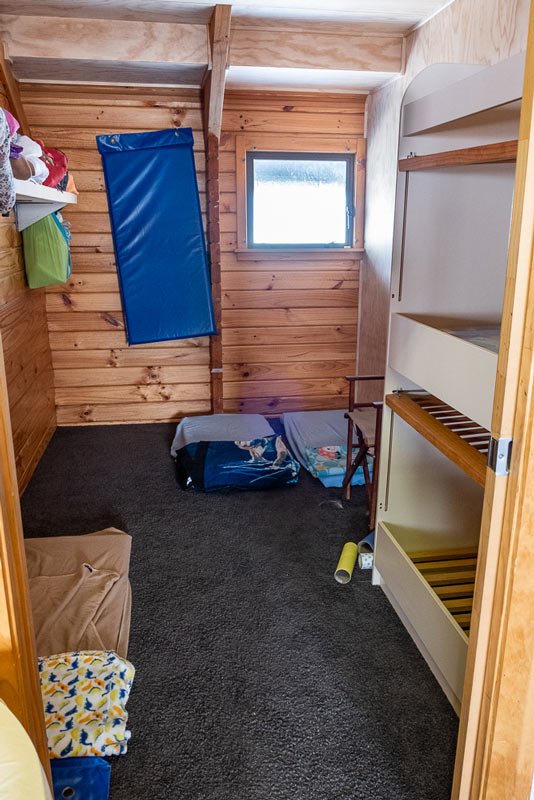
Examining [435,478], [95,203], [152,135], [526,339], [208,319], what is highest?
[152,135]

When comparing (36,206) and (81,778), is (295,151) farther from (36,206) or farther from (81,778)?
(81,778)

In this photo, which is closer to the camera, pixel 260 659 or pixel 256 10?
pixel 260 659

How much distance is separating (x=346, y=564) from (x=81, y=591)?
3.24ft

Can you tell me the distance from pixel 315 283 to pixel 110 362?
4.78ft

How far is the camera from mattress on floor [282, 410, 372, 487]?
322 centimetres

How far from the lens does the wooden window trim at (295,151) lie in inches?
152

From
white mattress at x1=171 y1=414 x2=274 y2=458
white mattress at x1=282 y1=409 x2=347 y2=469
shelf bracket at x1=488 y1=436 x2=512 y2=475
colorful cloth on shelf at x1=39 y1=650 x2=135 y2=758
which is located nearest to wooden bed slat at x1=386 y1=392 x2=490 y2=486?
shelf bracket at x1=488 y1=436 x2=512 y2=475

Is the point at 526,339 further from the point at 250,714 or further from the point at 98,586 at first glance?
the point at 98,586

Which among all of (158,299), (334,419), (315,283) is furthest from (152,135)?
(334,419)

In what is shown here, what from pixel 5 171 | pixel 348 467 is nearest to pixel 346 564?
pixel 348 467

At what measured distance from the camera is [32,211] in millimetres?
3135

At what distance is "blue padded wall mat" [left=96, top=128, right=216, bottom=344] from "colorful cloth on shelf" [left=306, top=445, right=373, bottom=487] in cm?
112

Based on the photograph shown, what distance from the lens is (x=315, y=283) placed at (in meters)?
4.17

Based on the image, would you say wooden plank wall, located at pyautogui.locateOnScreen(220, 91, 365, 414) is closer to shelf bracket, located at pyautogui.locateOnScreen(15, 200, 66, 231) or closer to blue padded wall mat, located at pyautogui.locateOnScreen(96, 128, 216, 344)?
blue padded wall mat, located at pyautogui.locateOnScreen(96, 128, 216, 344)
